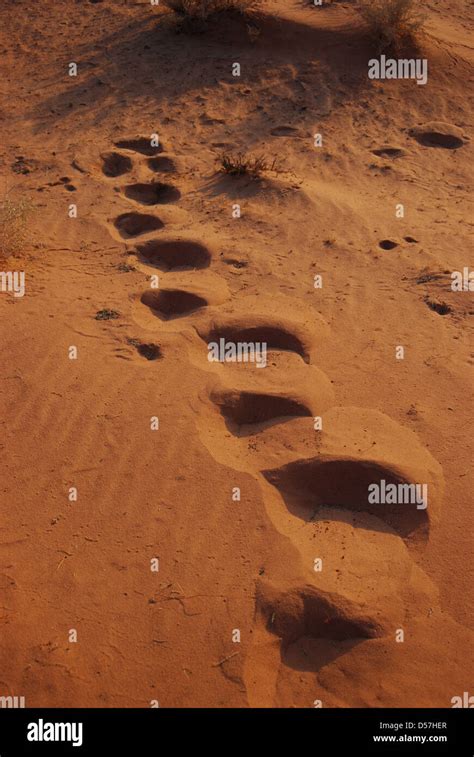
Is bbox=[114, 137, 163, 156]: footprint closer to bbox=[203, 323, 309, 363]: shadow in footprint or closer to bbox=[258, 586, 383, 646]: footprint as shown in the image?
bbox=[203, 323, 309, 363]: shadow in footprint

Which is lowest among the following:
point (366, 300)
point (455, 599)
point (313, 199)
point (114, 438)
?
point (455, 599)

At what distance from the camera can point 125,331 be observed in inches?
163

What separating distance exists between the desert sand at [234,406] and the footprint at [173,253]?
0.05ft

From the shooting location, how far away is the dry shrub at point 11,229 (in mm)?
4691

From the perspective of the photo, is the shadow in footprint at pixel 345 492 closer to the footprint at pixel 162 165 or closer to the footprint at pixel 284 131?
the footprint at pixel 162 165

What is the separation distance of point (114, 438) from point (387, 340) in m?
1.72

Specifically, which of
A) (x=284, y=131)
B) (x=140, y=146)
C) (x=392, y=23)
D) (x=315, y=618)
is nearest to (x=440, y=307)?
(x=315, y=618)

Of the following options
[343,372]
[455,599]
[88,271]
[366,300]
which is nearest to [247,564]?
[455,599]

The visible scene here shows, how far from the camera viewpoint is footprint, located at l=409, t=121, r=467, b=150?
6.63 meters

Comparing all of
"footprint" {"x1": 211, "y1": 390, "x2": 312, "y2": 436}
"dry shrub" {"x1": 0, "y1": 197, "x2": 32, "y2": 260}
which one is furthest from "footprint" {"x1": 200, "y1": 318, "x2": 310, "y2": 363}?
"dry shrub" {"x1": 0, "y1": 197, "x2": 32, "y2": 260}

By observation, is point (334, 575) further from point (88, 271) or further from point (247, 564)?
point (88, 271)

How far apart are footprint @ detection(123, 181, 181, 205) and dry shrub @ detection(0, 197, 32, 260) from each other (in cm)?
98

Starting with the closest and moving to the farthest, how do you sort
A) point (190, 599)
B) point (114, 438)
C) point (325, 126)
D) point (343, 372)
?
point (190, 599) < point (114, 438) < point (343, 372) < point (325, 126)

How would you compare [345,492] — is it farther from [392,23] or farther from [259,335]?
[392,23]
